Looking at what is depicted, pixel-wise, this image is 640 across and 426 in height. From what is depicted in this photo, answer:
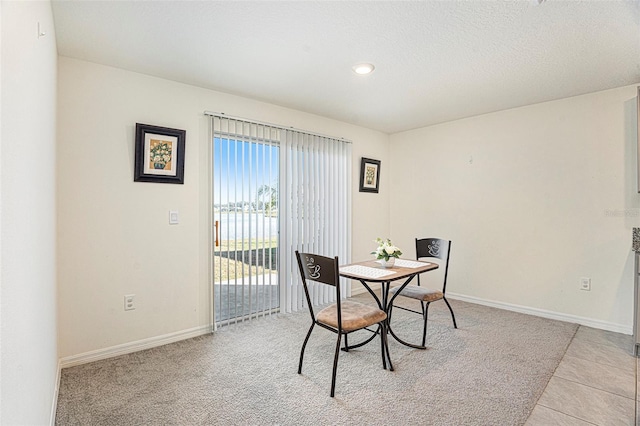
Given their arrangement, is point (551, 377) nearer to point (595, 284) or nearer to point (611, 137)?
point (595, 284)

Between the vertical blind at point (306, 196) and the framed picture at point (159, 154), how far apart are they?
366 mm

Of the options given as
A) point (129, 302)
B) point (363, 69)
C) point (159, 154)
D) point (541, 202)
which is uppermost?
point (363, 69)

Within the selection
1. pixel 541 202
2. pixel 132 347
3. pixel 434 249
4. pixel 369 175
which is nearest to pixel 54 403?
pixel 132 347

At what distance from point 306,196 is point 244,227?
0.94 metres

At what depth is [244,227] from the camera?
11.3 feet

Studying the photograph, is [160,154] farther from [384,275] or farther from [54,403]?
[384,275]

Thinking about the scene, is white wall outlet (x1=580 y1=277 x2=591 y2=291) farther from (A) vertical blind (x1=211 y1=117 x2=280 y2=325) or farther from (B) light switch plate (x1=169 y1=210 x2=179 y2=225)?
(B) light switch plate (x1=169 y1=210 x2=179 y2=225)

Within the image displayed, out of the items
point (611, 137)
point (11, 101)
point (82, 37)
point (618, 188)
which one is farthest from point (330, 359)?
point (611, 137)

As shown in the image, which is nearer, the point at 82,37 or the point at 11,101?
the point at 11,101

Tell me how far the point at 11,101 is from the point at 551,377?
3338 millimetres

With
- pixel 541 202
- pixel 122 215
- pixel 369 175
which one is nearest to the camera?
pixel 122 215

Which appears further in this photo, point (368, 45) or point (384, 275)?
point (384, 275)

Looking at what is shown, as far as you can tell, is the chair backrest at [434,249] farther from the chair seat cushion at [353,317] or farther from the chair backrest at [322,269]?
the chair backrest at [322,269]

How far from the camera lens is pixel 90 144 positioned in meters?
2.62
